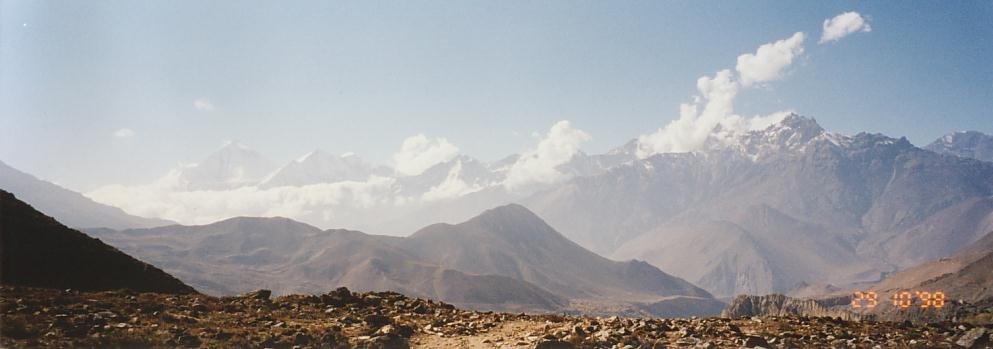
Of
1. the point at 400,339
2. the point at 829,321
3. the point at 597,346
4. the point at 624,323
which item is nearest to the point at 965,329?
the point at 829,321

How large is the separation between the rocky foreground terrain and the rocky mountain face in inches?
408

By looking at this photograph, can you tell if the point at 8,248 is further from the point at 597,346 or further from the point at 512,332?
the point at 597,346

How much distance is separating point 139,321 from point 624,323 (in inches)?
750

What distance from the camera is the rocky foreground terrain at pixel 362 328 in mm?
18375

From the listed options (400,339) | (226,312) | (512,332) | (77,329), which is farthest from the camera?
(226,312)

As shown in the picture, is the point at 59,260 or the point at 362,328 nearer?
the point at 362,328

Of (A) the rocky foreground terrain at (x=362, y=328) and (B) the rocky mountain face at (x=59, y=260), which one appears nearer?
(A) the rocky foreground terrain at (x=362, y=328)

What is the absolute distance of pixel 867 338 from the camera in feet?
65.2

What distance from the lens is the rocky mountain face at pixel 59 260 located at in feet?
106

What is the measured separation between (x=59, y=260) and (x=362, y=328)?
88.4ft

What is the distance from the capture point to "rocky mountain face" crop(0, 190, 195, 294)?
3229 centimetres

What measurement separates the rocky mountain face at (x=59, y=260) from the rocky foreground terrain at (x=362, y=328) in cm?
1037

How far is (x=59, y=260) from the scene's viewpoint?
3459 cm

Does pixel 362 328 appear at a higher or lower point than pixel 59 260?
lower
